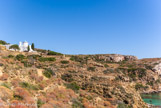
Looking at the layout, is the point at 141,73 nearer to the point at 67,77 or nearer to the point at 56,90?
the point at 67,77

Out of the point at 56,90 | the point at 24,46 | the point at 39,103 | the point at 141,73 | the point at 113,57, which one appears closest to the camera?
the point at 39,103

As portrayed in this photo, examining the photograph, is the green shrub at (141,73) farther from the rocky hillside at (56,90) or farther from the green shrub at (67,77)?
the green shrub at (67,77)

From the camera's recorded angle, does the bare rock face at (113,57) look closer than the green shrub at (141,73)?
No

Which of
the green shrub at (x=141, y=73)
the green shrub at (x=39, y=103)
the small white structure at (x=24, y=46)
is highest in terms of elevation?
the small white structure at (x=24, y=46)

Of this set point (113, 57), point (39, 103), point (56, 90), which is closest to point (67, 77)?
point (56, 90)

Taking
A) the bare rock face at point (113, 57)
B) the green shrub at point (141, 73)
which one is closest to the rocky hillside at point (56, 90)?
the green shrub at point (141, 73)

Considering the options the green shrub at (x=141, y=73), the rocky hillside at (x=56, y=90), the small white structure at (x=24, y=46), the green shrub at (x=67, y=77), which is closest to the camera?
the rocky hillside at (x=56, y=90)

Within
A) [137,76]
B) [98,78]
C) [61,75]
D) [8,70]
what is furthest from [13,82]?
[137,76]

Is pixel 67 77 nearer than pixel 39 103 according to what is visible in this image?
No

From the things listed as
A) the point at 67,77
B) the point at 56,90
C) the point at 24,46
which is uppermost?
the point at 24,46

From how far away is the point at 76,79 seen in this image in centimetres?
2020

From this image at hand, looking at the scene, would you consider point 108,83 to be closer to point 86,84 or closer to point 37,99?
point 86,84

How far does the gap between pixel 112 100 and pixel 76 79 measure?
20.8 ft

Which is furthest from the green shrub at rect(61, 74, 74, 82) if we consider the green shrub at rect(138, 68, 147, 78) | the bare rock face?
the bare rock face
